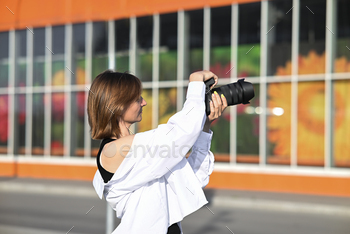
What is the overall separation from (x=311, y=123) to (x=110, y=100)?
7.46 meters

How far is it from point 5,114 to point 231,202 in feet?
23.9

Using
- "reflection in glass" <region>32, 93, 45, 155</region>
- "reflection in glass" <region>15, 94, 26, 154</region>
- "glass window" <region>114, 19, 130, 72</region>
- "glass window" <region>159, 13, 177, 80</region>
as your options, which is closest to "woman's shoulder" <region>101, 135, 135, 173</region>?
"glass window" <region>159, 13, 177, 80</region>

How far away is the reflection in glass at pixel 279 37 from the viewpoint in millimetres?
8547

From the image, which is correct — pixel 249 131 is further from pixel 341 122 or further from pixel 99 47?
pixel 99 47

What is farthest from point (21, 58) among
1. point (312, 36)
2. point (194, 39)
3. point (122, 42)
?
point (312, 36)

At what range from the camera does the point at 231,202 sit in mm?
7680

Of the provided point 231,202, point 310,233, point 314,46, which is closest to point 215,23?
point 314,46

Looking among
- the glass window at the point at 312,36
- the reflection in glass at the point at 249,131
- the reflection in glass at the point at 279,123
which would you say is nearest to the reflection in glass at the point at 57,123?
the reflection in glass at the point at 249,131

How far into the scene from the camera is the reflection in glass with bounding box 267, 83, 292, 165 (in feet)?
28.5

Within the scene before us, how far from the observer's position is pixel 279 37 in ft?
28.5

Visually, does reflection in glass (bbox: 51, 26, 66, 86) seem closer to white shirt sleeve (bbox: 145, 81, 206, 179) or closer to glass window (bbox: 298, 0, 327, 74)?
glass window (bbox: 298, 0, 327, 74)

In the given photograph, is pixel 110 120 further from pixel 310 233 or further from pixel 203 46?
pixel 203 46

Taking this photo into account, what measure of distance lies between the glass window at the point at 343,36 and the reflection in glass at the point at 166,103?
11.8 ft

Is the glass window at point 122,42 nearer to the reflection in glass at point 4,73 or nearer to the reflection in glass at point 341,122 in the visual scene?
the reflection in glass at point 4,73
